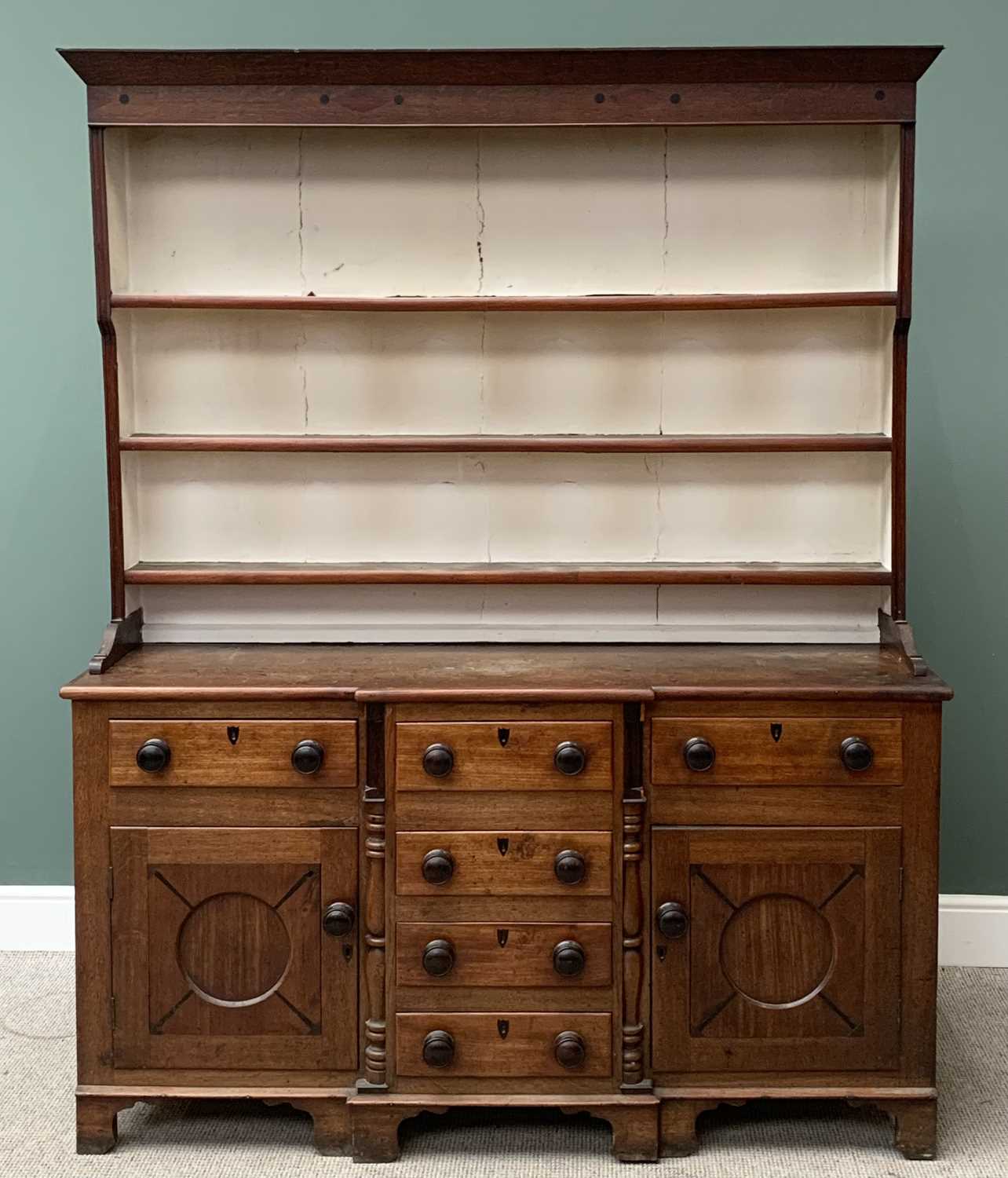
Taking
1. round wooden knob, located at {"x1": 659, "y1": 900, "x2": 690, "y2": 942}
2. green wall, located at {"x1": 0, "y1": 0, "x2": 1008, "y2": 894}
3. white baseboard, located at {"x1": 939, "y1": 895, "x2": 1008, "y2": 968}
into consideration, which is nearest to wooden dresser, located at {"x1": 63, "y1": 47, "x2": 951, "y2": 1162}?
round wooden knob, located at {"x1": 659, "y1": 900, "x2": 690, "y2": 942}

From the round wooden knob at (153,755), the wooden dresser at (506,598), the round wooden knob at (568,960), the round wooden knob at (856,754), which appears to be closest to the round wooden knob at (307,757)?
the wooden dresser at (506,598)

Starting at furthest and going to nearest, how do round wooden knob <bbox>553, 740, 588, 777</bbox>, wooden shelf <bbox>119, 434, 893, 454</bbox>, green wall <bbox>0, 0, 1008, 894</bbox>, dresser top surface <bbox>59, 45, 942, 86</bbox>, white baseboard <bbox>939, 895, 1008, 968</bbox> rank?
white baseboard <bbox>939, 895, 1008, 968</bbox>
green wall <bbox>0, 0, 1008, 894</bbox>
wooden shelf <bbox>119, 434, 893, 454</bbox>
dresser top surface <bbox>59, 45, 942, 86</bbox>
round wooden knob <bbox>553, 740, 588, 777</bbox>

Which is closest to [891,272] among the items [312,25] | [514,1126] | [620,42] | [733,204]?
[733,204]

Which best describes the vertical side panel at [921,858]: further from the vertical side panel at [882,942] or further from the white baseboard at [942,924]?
the white baseboard at [942,924]

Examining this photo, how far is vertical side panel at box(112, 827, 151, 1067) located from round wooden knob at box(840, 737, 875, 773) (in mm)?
1374

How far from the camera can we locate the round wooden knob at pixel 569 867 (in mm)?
2527

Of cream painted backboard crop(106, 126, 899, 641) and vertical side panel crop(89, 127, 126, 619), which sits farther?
cream painted backboard crop(106, 126, 899, 641)

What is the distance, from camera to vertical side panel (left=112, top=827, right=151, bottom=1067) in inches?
101

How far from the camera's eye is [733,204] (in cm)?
292

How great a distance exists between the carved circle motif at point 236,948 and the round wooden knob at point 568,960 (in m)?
0.53

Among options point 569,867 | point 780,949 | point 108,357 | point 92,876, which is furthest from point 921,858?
point 108,357

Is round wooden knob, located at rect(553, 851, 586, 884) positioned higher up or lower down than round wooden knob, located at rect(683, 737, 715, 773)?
lower down

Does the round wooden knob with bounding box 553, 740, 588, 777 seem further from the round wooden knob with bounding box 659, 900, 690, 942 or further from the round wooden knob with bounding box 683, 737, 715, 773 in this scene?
the round wooden knob with bounding box 659, 900, 690, 942

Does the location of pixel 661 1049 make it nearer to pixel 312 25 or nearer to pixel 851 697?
pixel 851 697
